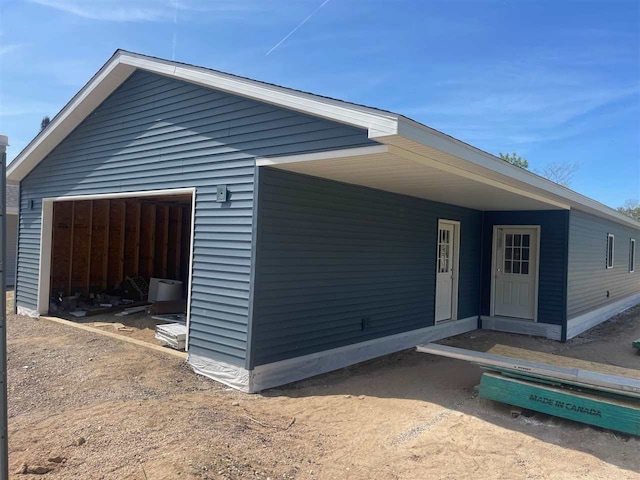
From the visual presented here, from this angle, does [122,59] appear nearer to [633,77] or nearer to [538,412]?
[538,412]

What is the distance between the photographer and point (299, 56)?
33.0ft

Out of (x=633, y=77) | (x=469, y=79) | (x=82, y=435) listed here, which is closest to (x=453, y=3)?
(x=82, y=435)

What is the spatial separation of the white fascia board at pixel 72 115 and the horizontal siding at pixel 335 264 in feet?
11.9

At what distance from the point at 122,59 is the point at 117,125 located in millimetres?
1050

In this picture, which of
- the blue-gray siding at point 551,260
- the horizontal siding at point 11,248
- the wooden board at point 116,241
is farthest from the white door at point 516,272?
the horizontal siding at point 11,248

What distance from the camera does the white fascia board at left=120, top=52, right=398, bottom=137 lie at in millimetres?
4000

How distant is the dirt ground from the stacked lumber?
15cm

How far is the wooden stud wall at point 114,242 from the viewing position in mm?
10344

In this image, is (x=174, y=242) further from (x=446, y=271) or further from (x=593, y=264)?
Answer: (x=593, y=264)

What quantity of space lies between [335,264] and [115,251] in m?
7.21

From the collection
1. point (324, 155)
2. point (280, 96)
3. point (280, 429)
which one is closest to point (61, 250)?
point (280, 96)

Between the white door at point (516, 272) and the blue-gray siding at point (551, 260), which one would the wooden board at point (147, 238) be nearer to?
the white door at point (516, 272)

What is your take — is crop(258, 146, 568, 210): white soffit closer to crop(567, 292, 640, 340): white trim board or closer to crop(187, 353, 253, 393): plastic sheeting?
crop(187, 353, 253, 393): plastic sheeting

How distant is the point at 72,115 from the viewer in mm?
7863
